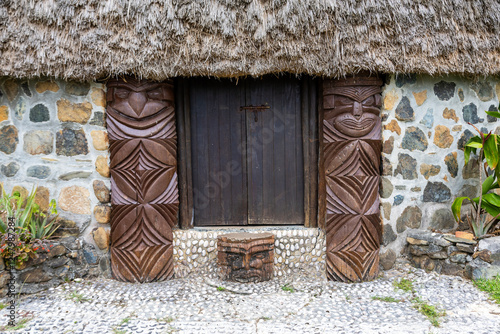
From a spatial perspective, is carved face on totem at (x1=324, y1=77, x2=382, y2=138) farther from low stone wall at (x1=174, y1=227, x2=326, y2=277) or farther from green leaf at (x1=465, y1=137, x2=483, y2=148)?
low stone wall at (x1=174, y1=227, x2=326, y2=277)

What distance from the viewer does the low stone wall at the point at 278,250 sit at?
3047mm

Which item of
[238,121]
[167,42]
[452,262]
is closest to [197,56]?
[167,42]

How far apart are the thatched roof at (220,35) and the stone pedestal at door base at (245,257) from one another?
1.26m

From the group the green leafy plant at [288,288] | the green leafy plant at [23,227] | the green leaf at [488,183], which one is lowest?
the green leafy plant at [288,288]

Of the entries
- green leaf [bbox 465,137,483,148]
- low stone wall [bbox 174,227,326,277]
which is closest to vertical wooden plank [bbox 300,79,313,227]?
low stone wall [bbox 174,227,326,277]

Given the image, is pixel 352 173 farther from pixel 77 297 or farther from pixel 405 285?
pixel 77 297

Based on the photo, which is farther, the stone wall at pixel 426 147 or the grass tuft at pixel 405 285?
the stone wall at pixel 426 147

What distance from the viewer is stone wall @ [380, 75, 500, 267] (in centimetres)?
299

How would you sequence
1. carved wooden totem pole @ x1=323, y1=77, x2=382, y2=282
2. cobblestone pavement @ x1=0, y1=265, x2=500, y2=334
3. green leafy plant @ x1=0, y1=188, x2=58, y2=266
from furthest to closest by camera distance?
1. carved wooden totem pole @ x1=323, y1=77, x2=382, y2=282
2. green leafy plant @ x1=0, y1=188, x2=58, y2=266
3. cobblestone pavement @ x1=0, y1=265, x2=500, y2=334

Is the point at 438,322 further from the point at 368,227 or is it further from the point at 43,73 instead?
the point at 43,73

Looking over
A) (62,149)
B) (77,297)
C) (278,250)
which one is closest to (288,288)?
(278,250)

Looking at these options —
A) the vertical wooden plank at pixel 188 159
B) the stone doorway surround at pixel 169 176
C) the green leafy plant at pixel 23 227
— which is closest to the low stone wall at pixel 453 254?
the stone doorway surround at pixel 169 176

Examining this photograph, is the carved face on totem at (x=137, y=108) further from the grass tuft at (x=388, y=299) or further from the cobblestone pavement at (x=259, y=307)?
the grass tuft at (x=388, y=299)

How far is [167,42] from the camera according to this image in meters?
2.66
